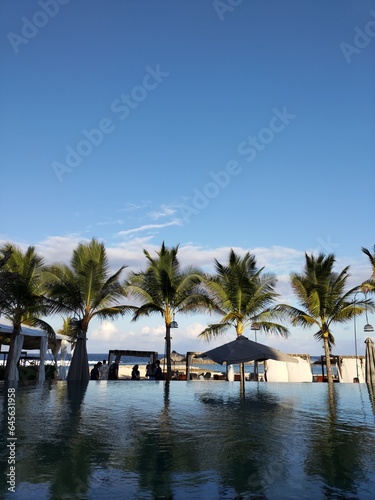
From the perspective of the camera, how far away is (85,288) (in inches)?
867

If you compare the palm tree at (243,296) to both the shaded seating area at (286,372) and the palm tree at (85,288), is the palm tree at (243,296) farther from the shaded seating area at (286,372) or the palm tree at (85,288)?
the palm tree at (85,288)

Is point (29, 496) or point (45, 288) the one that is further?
point (45, 288)

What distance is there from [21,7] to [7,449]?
11312 millimetres

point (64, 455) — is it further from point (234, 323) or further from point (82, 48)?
point (234, 323)

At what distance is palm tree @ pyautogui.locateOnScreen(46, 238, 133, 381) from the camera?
72.3 feet

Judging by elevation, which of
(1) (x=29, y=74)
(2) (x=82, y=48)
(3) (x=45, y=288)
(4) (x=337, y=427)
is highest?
(2) (x=82, y=48)

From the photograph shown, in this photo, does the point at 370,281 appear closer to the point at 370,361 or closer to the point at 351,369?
the point at 370,361

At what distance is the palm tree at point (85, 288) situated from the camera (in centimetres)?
2205

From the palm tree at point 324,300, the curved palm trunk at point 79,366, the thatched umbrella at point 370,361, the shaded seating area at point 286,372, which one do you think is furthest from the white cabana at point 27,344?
the thatched umbrella at point 370,361

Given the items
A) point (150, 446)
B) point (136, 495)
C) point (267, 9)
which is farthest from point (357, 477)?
point (267, 9)

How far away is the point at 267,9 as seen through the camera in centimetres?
1255

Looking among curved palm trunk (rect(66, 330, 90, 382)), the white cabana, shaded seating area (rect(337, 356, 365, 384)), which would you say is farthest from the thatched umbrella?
the white cabana

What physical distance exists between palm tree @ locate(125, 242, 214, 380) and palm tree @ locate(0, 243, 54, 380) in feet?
17.7

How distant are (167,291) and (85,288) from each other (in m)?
5.11
